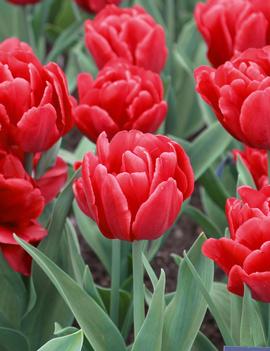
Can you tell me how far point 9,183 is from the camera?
958 mm

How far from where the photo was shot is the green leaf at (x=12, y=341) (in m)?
1.07

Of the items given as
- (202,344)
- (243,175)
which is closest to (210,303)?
(202,344)

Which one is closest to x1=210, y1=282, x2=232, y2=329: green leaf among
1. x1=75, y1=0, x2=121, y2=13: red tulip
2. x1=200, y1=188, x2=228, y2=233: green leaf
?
x1=200, y1=188, x2=228, y2=233: green leaf

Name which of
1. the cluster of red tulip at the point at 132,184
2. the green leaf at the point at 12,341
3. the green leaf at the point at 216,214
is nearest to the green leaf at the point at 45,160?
the cluster of red tulip at the point at 132,184

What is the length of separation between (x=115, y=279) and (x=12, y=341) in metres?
0.15

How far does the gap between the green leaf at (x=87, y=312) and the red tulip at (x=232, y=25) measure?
50cm

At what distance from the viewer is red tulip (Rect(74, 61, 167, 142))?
110 cm

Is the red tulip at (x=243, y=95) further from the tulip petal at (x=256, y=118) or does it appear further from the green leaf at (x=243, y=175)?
the green leaf at (x=243, y=175)

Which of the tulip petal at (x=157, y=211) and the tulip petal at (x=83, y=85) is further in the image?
the tulip petal at (x=83, y=85)

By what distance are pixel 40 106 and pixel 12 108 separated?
33mm

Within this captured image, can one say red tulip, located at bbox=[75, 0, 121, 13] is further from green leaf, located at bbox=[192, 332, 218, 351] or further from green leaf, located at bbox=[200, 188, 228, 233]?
green leaf, located at bbox=[192, 332, 218, 351]

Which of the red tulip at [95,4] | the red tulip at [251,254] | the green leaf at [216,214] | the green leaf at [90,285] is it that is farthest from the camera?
the red tulip at [95,4]

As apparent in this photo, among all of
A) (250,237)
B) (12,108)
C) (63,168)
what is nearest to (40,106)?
(12,108)

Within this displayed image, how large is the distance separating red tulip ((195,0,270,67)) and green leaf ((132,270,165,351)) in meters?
0.51
